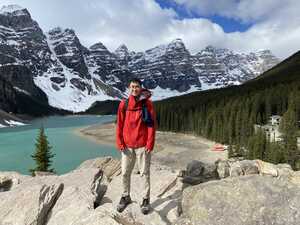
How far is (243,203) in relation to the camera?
8.18 meters

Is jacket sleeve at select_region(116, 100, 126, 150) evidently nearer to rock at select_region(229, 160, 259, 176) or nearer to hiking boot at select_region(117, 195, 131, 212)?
hiking boot at select_region(117, 195, 131, 212)

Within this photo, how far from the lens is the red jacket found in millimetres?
10109

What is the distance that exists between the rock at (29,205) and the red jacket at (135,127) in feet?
11.1

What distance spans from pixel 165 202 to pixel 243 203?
12.5ft

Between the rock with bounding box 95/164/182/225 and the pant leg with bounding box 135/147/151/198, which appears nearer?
the rock with bounding box 95/164/182/225

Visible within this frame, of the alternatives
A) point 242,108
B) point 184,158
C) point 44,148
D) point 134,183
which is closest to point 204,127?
point 242,108

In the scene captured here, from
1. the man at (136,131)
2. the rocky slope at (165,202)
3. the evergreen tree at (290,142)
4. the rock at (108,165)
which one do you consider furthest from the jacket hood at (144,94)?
the evergreen tree at (290,142)

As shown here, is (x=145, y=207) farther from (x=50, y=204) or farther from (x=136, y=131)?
(x=50, y=204)

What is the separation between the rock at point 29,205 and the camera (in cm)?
1055

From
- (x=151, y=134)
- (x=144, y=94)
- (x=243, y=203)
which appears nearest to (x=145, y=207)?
(x=151, y=134)

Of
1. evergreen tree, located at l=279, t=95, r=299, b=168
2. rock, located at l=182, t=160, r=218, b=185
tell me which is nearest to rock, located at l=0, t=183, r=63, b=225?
rock, located at l=182, t=160, r=218, b=185

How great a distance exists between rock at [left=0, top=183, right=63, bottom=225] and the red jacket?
3382 millimetres

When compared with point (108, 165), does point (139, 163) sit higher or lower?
higher

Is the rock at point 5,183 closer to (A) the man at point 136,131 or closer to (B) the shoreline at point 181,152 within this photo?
(A) the man at point 136,131
